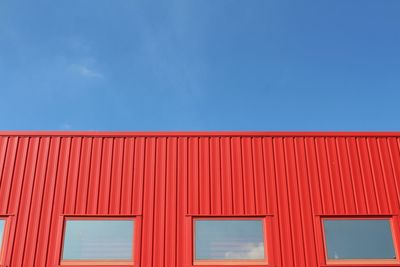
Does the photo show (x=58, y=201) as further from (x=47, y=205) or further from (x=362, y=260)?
(x=362, y=260)

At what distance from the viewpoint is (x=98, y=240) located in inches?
402

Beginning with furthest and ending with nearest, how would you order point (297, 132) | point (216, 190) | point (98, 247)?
point (297, 132) → point (216, 190) → point (98, 247)

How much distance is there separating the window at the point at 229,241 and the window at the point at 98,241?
1.47 meters

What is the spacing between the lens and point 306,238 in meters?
10.4

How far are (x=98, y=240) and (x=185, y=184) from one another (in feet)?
7.33

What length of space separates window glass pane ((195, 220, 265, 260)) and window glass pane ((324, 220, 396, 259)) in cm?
154

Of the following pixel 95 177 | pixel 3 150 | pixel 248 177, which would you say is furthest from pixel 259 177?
pixel 3 150

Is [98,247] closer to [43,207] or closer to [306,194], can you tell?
[43,207]

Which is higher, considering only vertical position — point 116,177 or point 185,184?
point 116,177

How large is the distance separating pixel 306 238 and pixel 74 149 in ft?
18.3

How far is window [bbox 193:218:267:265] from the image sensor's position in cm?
1013

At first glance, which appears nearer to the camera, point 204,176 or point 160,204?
point 160,204

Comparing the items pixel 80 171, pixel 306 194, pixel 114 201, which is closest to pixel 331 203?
pixel 306 194

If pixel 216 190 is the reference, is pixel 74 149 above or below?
above
